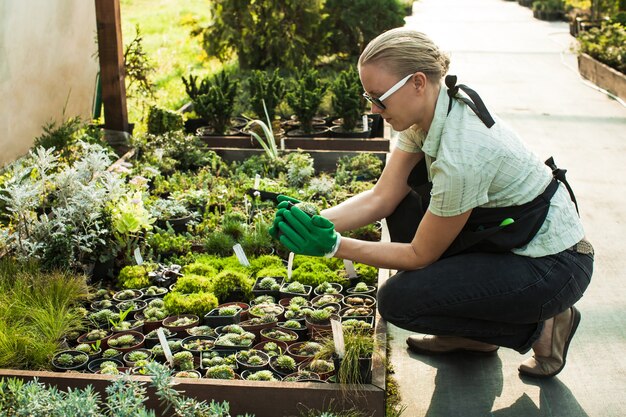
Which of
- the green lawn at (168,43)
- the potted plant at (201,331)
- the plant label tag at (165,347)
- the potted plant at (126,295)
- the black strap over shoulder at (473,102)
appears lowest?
the green lawn at (168,43)

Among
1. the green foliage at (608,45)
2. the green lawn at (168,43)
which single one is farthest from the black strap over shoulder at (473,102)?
the green foliage at (608,45)

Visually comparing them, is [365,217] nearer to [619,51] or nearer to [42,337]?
[42,337]

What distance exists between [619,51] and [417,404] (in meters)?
7.73

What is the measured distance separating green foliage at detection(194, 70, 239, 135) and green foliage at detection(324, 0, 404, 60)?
4183 mm

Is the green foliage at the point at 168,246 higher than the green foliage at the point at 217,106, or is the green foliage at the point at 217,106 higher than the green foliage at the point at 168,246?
the green foliage at the point at 217,106

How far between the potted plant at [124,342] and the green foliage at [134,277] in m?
0.50

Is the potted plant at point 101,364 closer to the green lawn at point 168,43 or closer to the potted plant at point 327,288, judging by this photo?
the potted plant at point 327,288

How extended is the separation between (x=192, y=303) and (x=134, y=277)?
47 centimetres

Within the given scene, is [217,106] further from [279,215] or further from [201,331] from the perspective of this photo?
[279,215]

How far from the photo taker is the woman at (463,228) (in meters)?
2.73

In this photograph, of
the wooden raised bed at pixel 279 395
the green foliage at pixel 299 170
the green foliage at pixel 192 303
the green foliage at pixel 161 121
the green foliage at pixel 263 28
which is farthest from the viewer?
the green foliage at pixel 263 28

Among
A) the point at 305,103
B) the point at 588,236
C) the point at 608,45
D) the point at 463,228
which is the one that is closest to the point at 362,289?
the point at 463,228

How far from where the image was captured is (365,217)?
129 inches

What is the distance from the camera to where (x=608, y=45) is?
33.3 feet
